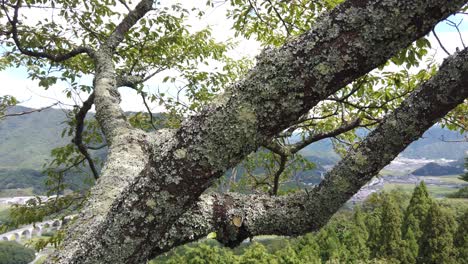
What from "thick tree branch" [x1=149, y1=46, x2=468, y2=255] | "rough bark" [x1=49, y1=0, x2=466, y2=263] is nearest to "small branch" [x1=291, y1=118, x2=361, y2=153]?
"thick tree branch" [x1=149, y1=46, x2=468, y2=255]

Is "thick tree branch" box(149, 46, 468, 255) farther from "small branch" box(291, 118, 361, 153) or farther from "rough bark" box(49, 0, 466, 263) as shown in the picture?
"small branch" box(291, 118, 361, 153)

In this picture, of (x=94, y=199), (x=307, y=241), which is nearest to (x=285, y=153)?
(x=94, y=199)

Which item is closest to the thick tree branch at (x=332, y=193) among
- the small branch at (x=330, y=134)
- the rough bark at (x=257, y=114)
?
the rough bark at (x=257, y=114)

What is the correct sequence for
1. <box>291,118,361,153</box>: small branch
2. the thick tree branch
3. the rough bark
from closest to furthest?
the rough bark, the thick tree branch, <box>291,118,361,153</box>: small branch

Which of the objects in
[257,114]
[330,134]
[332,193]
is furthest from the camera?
[330,134]

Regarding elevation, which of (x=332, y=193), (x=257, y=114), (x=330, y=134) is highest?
(x=330, y=134)

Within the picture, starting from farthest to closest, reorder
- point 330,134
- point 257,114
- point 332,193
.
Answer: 1. point 330,134
2. point 332,193
3. point 257,114

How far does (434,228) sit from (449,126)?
20.0 metres

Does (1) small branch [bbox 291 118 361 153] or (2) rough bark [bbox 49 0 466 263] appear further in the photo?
(1) small branch [bbox 291 118 361 153]

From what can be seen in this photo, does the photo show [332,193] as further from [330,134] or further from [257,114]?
[330,134]

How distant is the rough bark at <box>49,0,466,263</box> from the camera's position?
1.34 metres

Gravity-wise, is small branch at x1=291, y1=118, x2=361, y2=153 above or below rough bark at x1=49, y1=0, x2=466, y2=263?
above

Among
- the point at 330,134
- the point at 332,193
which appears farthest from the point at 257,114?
the point at 330,134

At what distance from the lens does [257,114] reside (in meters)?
1.45
